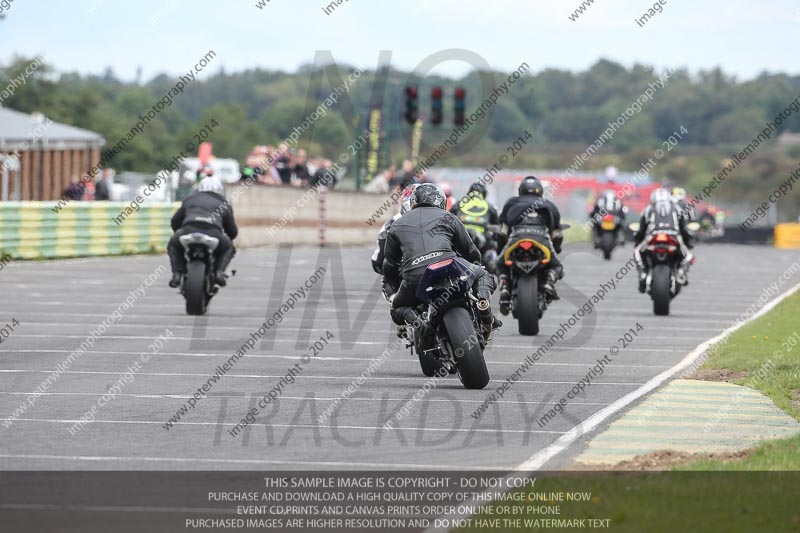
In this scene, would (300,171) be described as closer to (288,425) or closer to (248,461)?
(288,425)

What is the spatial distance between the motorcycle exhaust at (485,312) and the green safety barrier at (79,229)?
67.8 feet

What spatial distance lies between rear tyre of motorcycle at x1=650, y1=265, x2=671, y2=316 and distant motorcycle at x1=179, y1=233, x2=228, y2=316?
5887mm

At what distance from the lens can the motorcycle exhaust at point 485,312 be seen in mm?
12914

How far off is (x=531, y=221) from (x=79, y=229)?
18.3 meters

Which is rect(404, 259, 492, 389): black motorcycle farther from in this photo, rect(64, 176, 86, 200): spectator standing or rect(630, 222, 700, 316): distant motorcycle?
rect(64, 176, 86, 200): spectator standing

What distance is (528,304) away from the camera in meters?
18.6

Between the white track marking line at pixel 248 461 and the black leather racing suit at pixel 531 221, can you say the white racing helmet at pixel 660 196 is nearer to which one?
the black leather racing suit at pixel 531 221

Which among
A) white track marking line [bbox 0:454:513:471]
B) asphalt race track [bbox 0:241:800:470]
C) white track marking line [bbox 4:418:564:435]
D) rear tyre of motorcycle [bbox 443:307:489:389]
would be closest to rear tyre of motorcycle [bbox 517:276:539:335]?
asphalt race track [bbox 0:241:800:470]

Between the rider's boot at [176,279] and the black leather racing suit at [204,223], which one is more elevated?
the black leather racing suit at [204,223]

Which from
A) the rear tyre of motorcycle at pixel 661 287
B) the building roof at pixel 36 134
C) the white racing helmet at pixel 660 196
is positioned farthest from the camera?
the building roof at pixel 36 134

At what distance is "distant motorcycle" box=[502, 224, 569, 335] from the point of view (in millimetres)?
18641

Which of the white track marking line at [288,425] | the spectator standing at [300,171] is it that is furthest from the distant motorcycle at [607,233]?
A: the white track marking line at [288,425]

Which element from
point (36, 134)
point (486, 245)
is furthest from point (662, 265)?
point (36, 134)

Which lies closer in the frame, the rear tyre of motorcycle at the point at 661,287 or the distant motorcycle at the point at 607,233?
the rear tyre of motorcycle at the point at 661,287
